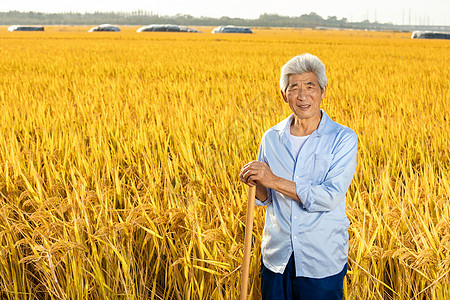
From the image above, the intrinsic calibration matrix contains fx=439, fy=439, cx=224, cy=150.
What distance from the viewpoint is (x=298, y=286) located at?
116cm

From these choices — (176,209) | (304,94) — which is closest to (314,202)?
(304,94)

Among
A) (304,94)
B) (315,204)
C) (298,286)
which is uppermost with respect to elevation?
(304,94)

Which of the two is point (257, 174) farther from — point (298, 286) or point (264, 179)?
point (298, 286)

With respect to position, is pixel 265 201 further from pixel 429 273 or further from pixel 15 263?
pixel 15 263

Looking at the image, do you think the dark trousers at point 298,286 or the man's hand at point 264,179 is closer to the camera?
the man's hand at point 264,179

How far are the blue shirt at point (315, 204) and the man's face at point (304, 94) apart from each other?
47 millimetres

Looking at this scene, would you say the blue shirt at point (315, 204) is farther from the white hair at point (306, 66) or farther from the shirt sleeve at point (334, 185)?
the white hair at point (306, 66)

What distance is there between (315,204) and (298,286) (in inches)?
9.5

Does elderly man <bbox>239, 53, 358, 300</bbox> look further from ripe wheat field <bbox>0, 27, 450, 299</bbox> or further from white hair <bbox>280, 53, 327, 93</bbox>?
ripe wheat field <bbox>0, 27, 450, 299</bbox>

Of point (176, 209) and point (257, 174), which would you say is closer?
point (257, 174)

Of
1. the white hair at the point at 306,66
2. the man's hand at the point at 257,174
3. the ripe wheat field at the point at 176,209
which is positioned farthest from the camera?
the ripe wheat field at the point at 176,209

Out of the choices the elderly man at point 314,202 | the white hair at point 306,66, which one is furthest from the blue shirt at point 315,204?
the white hair at point 306,66

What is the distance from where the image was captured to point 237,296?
1.36m

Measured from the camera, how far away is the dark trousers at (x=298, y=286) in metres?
1.14
